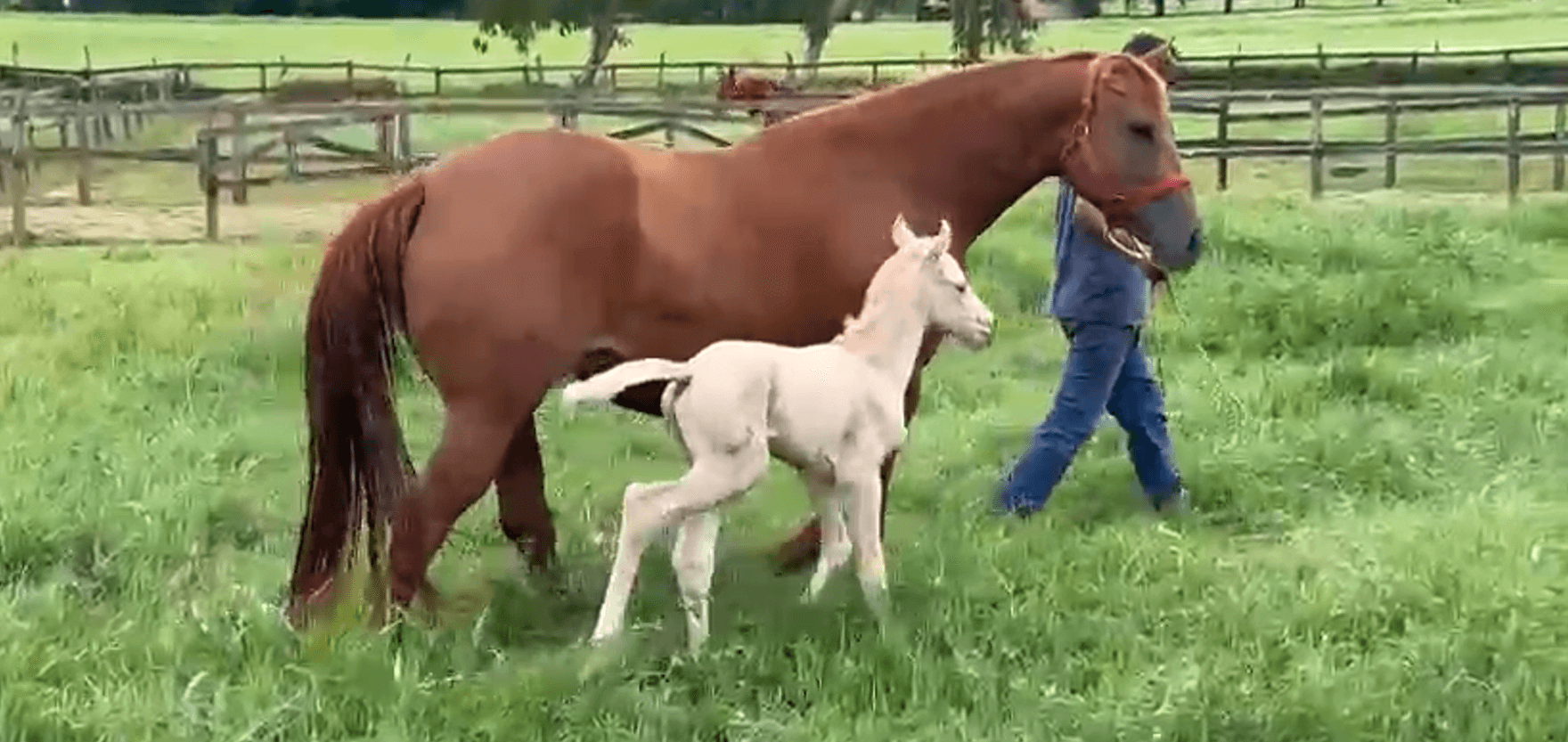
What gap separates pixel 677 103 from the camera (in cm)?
1884

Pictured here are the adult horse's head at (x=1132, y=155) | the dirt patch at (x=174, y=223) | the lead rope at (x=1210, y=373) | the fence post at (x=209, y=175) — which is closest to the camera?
the adult horse's head at (x=1132, y=155)

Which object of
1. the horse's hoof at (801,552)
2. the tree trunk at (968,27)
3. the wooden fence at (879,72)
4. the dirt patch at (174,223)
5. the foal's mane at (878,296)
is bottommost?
the horse's hoof at (801,552)

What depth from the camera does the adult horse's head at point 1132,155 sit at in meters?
5.29

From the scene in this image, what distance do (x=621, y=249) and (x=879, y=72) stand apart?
3206cm

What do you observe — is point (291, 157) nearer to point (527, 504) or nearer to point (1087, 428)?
point (1087, 428)

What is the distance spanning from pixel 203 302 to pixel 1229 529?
6.30 meters

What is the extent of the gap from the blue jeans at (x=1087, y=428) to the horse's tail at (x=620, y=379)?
7.42 ft

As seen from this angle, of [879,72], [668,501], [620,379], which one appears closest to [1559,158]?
[668,501]

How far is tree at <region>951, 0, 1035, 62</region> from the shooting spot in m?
33.5

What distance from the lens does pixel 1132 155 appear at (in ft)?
17.4

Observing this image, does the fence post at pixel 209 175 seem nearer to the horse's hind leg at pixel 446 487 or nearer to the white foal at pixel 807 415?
the horse's hind leg at pixel 446 487

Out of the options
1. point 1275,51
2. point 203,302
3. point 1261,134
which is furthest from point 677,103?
point 1275,51

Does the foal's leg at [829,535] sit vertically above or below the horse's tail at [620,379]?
below

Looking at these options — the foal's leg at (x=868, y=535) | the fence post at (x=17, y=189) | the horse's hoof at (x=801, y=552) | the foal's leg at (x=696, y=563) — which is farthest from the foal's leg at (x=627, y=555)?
the fence post at (x=17, y=189)
